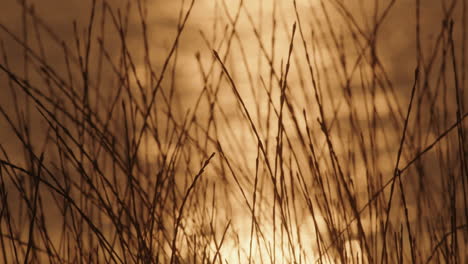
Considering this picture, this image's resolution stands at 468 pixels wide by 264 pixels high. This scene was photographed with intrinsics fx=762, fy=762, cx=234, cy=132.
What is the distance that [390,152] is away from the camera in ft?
4.80

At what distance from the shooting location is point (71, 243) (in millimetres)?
1364

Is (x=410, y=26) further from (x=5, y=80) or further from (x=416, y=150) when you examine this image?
(x=5, y=80)

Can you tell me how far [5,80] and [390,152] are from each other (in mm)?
730

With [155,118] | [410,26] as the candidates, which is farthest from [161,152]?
[410,26]

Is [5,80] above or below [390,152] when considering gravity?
above

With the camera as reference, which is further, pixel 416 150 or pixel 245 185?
pixel 245 185

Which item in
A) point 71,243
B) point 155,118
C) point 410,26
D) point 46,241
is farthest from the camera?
point 410,26

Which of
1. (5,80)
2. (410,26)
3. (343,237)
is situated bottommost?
(343,237)

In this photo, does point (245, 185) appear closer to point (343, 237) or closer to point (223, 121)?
point (223, 121)

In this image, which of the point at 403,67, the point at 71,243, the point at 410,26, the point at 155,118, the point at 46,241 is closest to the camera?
the point at 46,241

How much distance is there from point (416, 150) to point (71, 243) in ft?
2.07

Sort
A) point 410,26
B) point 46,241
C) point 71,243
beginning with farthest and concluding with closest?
1. point 410,26
2. point 71,243
3. point 46,241

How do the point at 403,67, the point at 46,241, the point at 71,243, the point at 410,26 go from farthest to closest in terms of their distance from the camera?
the point at 410,26
the point at 403,67
the point at 71,243
the point at 46,241

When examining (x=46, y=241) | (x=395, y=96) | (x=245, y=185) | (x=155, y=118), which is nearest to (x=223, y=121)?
(x=245, y=185)
